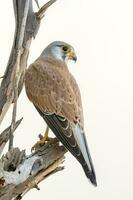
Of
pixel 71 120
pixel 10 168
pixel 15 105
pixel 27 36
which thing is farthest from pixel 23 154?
pixel 27 36

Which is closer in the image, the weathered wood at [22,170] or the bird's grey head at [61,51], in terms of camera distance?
the weathered wood at [22,170]

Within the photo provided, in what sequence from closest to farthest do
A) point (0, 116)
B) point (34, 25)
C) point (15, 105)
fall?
1. point (15, 105)
2. point (0, 116)
3. point (34, 25)

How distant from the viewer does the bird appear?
2.42 meters

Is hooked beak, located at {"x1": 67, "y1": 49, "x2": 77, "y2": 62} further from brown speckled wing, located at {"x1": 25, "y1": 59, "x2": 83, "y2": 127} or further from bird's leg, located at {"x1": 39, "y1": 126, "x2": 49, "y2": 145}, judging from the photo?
bird's leg, located at {"x1": 39, "y1": 126, "x2": 49, "y2": 145}

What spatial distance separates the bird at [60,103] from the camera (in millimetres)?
2420

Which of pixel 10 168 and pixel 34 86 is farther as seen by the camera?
pixel 34 86

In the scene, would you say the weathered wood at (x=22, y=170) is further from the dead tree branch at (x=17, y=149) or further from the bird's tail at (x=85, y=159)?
the bird's tail at (x=85, y=159)

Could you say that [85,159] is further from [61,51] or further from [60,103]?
[61,51]

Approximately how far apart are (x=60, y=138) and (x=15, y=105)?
0.45m

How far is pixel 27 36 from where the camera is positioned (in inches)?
98.3

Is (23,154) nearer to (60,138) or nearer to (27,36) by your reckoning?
(60,138)

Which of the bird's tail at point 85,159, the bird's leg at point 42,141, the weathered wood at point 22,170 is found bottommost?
the bird's leg at point 42,141

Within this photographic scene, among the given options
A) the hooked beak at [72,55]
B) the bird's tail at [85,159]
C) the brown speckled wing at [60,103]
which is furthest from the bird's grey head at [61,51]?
the bird's tail at [85,159]

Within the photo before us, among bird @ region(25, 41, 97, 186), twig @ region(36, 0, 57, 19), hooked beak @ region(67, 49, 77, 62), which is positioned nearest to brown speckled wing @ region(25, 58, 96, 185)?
bird @ region(25, 41, 97, 186)
